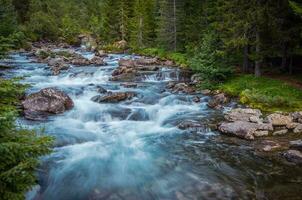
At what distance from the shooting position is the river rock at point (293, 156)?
1268cm

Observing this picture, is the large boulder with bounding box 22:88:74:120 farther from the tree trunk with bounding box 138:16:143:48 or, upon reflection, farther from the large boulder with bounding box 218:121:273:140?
the tree trunk with bounding box 138:16:143:48

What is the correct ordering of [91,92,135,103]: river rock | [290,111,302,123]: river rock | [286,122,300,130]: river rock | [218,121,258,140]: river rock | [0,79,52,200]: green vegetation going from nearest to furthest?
[0,79,52,200]: green vegetation → [218,121,258,140]: river rock → [286,122,300,130]: river rock → [290,111,302,123]: river rock → [91,92,135,103]: river rock

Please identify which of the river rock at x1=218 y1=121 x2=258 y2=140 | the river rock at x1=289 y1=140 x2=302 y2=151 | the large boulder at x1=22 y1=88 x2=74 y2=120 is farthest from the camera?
the large boulder at x1=22 y1=88 x2=74 y2=120

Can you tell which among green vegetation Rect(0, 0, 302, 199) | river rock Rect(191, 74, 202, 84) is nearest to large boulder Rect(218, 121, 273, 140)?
green vegetation Rect(0, 0, 302, 199)

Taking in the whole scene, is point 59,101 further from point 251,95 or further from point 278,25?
point 278,25

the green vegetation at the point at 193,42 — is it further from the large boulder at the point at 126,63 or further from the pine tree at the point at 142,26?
the large boulder at the point at 126,63

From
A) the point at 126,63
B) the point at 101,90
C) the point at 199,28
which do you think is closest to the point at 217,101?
the point at 101,90

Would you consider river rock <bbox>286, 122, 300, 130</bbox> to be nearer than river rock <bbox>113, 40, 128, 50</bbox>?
Yes

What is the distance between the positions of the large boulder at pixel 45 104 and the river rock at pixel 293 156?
11949 millimetres

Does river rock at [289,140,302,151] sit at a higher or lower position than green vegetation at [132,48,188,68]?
lower

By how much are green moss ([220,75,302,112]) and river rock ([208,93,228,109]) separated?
965 millimetres

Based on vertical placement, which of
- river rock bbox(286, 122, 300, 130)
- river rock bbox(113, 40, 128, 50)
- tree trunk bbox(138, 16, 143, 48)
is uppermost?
tree trunk bbox(138, 16, 143, 48)

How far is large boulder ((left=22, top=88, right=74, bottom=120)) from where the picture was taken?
18344 millimetres

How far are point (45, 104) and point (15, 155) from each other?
1288 centimetres
